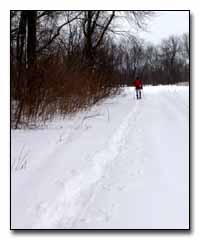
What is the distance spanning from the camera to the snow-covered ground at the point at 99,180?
138 inches

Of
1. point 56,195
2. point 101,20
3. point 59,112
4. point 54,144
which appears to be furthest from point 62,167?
point 101,20

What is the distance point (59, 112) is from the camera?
973cm

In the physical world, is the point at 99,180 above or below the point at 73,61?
below

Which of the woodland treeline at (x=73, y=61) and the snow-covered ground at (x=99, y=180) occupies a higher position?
the woodland treeline at (x=73, y=61)

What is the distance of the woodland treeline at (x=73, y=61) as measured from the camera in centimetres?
750

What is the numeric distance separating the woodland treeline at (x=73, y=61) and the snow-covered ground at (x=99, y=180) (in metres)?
1.01

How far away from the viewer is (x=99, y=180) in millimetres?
4613

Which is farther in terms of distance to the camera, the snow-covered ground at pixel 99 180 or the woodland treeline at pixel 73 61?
the woodland treeline at pixel 73 61

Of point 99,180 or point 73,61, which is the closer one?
point 99,180

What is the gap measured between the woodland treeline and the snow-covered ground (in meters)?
1.01

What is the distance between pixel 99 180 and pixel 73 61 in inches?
338

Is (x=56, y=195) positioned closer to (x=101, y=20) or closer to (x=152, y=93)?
(x=101, y=20)

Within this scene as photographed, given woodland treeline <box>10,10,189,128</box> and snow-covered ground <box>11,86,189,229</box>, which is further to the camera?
woodland treeline <box>10,10,189,128</box>

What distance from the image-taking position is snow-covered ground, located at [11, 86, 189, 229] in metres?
3.50
